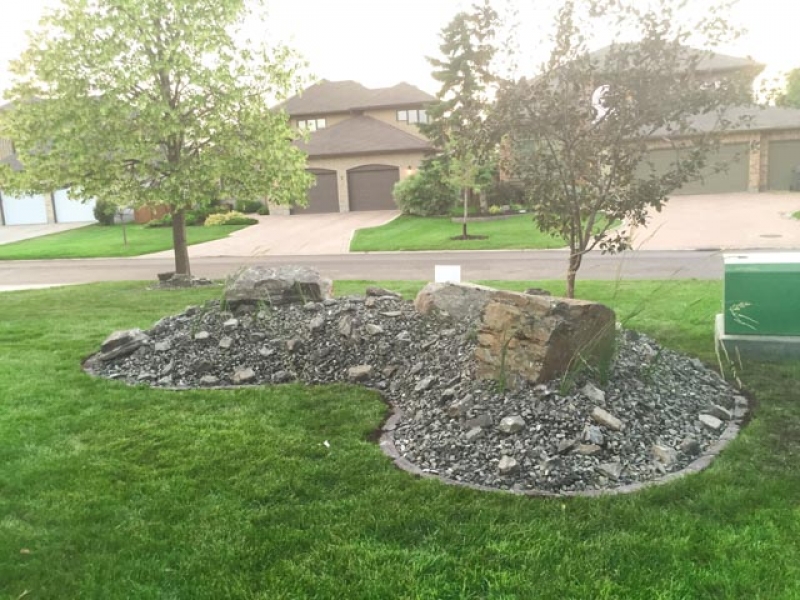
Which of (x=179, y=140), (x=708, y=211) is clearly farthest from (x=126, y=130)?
(x=708, y=211)

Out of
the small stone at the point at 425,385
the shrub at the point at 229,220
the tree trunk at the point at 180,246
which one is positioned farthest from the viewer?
the shrub at the point at 229,220

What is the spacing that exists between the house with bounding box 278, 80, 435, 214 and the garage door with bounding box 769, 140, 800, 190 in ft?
58.8

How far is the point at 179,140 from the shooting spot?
13.7m

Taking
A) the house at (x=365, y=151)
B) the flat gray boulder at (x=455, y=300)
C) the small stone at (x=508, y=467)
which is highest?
the house at (x=365, y=151)

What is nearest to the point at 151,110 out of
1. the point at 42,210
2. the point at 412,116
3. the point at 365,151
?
the point at 365,151

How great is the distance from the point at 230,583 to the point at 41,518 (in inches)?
56.2

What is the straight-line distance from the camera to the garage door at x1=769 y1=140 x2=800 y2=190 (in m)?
34.5

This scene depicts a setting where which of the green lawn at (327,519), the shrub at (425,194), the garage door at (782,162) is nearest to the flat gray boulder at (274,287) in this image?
the green lawn at (327,519)

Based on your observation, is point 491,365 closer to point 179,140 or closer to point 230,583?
point 230,583

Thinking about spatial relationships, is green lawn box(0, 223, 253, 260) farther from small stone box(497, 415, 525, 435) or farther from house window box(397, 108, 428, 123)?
small stone box(497, 415, 525, 435)

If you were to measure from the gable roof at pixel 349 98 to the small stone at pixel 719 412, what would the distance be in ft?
127

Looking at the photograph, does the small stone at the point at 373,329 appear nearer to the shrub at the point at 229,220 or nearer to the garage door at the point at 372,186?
the shrub at the point at 229,220

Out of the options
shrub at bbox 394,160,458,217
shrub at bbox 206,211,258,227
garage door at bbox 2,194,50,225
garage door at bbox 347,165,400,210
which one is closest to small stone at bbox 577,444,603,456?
shrub at bbox 394,160,458,217

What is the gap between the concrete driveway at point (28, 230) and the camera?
36.2 metres
